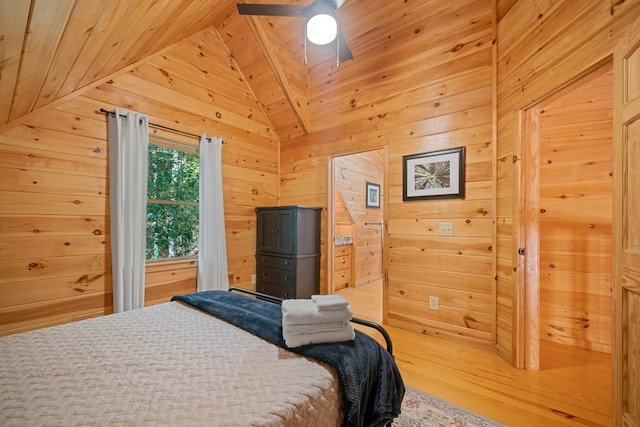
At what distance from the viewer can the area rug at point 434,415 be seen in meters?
1.51

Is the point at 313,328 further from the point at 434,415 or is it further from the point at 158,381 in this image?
the point at 434,415

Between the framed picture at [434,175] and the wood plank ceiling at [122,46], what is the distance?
1.63 metres

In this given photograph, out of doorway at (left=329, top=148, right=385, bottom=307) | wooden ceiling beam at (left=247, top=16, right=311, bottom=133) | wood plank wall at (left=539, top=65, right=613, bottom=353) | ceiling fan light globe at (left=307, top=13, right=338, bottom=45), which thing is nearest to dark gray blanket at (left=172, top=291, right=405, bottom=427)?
ceiling fan light globe at (left=307, top=13, right=338, bottom=45)

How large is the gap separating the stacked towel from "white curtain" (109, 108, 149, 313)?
2.01 m

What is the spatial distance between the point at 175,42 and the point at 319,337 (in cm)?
343

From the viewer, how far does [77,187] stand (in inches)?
91.8

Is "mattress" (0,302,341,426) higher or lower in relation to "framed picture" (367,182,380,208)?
lower

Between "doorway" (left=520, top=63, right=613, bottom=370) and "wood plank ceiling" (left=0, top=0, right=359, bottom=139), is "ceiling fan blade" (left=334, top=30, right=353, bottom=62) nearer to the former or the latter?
"wood plank ceiling" (left=0, top=0, right=359, bottom=139)

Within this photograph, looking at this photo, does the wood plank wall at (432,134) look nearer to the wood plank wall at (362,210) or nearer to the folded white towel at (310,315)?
the wood plank wall at (362,210)

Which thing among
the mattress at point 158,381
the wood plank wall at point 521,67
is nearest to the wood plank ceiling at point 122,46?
the mattress at point 158,381

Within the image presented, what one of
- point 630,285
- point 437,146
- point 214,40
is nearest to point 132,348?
point 630,285

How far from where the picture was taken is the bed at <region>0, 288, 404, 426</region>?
0.79 metres

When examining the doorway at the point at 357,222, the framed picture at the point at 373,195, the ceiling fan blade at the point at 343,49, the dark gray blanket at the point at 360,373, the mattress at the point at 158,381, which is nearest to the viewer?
the mattress at the point at 158,381

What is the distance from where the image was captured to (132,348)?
119cm
